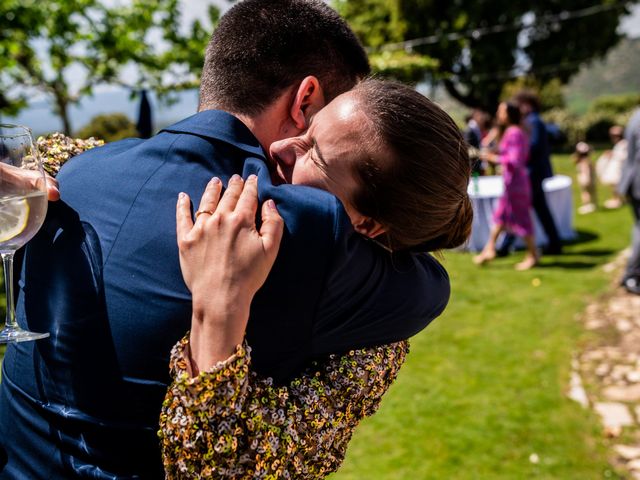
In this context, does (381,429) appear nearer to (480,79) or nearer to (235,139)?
(235,139)

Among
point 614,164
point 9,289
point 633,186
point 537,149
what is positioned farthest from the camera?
point 614,164

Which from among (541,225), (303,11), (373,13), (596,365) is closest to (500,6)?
(373,13)

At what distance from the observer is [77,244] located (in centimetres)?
156

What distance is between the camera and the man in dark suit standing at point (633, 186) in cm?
780

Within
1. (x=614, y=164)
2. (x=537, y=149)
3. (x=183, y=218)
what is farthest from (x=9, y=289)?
(x=614, y=164)

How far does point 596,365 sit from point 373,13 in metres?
31.2

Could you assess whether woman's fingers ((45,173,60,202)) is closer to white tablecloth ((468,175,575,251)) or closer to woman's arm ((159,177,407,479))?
woman's arm ((159,177,407,479))

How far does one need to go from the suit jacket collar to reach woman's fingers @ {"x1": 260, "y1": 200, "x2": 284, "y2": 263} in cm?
25

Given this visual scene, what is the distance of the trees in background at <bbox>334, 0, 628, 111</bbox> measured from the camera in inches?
1260

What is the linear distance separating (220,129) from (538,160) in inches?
362

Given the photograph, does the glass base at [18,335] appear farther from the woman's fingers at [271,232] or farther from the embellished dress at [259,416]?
the woman's fingers at [271,232]

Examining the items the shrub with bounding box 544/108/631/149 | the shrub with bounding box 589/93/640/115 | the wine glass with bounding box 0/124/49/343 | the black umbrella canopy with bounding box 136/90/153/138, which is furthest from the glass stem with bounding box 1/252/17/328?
the shrub with bounding box 589/93/640/115

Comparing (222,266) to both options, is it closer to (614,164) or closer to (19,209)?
(19,209)

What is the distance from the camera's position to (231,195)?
1458mm
